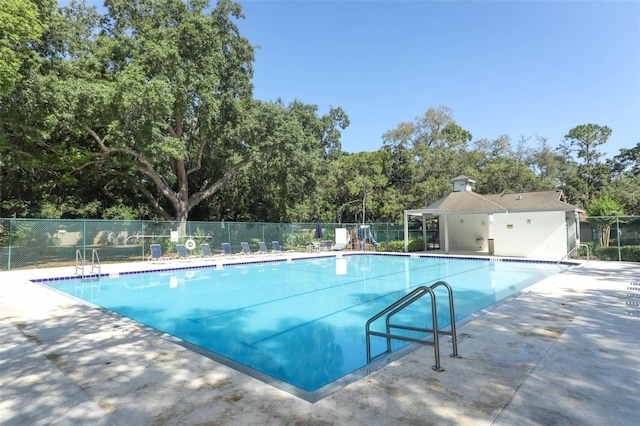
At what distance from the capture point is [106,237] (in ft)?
52.5

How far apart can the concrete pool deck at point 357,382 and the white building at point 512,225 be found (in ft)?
42.6

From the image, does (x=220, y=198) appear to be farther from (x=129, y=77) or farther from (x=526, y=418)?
(x=526, y=418)

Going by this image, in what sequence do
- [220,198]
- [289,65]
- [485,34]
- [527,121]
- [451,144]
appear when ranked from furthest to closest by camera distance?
[451,144]
[527,121]
[220,198]
[289,65]
[485,34]

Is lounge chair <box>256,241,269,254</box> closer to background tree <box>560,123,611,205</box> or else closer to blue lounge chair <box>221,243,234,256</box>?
blue lounge chair <box>221,243,234,256</box>

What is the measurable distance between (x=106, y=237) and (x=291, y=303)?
11880 mm

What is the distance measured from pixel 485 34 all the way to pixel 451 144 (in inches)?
738

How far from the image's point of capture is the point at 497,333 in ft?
15.9

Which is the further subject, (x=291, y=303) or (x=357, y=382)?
(x=291, y=303)

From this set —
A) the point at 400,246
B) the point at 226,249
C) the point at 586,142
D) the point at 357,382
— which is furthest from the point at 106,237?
the point at 586,142

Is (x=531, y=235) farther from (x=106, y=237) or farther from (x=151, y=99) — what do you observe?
(x=106, y=237)

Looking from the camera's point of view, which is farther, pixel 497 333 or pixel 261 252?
pixel 261 252

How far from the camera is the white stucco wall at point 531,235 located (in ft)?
55.0

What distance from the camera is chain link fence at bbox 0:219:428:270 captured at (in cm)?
1388

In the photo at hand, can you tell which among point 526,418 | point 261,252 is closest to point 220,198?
point 261,252
